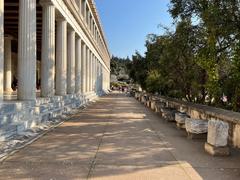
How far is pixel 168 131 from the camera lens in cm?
1407

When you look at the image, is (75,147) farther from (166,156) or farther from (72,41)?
(72,41)

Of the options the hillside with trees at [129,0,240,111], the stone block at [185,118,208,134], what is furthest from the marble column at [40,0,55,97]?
the stone block at [185,118,208,134]

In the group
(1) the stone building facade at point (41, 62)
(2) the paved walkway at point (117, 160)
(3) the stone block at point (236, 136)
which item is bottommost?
(2) the paved walkway at point (117, 160)

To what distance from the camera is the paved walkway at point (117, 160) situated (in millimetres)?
7129

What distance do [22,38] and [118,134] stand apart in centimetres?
497

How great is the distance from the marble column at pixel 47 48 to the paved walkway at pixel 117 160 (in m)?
6.87

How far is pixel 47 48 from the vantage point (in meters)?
18.9

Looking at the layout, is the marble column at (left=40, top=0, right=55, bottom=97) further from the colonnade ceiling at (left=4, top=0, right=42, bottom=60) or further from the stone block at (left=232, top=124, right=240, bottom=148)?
the stone block at (left=232, top=124, right=240, bottom=148)

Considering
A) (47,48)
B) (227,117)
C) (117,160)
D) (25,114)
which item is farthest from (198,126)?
(47,48)

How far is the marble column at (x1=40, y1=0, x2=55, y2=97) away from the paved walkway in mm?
6869

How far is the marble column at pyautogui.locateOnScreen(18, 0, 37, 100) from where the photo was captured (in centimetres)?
1441

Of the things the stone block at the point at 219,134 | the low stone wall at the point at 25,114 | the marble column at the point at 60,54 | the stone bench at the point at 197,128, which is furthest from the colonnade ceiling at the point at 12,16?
the stone block at the point at 219,134

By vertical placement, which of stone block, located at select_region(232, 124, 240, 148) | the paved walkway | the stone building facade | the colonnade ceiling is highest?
the colonnade ceiling

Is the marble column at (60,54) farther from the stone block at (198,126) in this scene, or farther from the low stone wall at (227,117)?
the stone block at (198,126)
